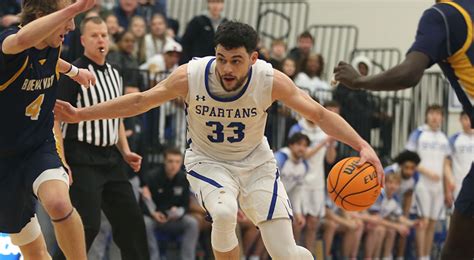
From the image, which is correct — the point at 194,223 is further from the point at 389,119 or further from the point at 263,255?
the point at 389,119

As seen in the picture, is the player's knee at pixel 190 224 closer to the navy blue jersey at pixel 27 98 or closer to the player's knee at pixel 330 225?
the player's knee at pixel 330 225

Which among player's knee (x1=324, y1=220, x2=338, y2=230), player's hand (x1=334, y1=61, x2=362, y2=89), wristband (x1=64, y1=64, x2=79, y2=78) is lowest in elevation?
player's knee (x1=324, y1=220, x2=338, y2=230)

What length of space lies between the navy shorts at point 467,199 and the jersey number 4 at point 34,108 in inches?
121

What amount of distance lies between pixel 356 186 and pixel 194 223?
6.22 metres

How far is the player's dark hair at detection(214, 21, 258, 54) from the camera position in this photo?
7301 millimetres

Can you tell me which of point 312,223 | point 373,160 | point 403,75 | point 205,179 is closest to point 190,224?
point 312,223

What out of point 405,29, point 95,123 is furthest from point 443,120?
point 95,123

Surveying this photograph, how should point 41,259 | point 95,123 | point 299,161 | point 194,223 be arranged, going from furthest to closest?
point 299,161 < point 194,223 < point 95,123 < point 41,259

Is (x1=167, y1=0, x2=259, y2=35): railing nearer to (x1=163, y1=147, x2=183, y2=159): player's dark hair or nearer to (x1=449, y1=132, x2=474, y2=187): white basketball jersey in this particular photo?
(x1=449, y1=132, x2=474, y2=187): white basketball jersey

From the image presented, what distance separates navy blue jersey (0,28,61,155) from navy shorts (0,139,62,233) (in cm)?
7

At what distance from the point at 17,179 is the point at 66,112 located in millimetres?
628

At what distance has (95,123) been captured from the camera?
8.91 metres

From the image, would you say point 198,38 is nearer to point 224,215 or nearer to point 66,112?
point 66,112

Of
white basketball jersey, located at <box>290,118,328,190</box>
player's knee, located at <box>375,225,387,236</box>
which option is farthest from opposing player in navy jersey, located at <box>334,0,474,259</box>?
player's knee, located at <box>375,225,387,236</box>
